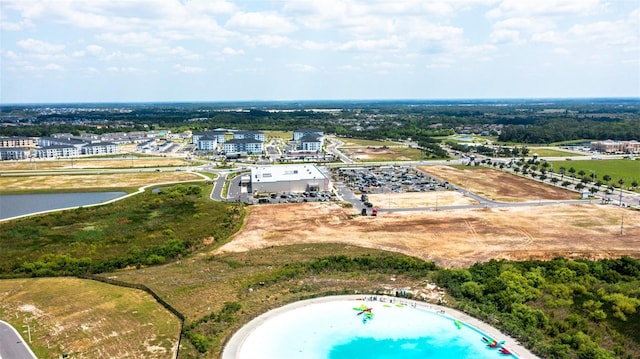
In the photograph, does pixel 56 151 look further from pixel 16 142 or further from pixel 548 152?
pixel 548 152

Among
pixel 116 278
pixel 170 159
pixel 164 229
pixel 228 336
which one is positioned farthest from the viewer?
pixel 170 159

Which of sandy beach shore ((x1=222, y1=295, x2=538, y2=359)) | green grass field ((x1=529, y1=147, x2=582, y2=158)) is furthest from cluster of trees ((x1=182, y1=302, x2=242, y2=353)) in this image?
green grass field ((x1=529, y1=147, x2=582, y2=158))

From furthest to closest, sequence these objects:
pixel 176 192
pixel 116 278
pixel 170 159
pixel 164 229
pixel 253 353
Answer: pixel 170 159
pixel 176 192
pixel 164 229
pixel 116 278
pixel 253 353

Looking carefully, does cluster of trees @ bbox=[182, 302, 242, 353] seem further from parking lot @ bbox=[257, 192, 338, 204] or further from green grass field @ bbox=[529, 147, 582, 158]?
green grass field @ bbox=[529, 147, 582, 158]

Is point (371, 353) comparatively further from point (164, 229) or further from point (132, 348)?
point (164, 229)

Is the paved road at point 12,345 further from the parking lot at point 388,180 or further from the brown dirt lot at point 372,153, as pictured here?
the brown dirt lot at point 372,153

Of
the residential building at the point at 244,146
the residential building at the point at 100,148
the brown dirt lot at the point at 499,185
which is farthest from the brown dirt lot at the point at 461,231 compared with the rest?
the residential building at the point at 100,148

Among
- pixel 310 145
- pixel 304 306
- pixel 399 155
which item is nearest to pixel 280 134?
pixel 310 145

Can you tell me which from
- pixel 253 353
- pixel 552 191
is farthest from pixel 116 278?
pixel 552 191
